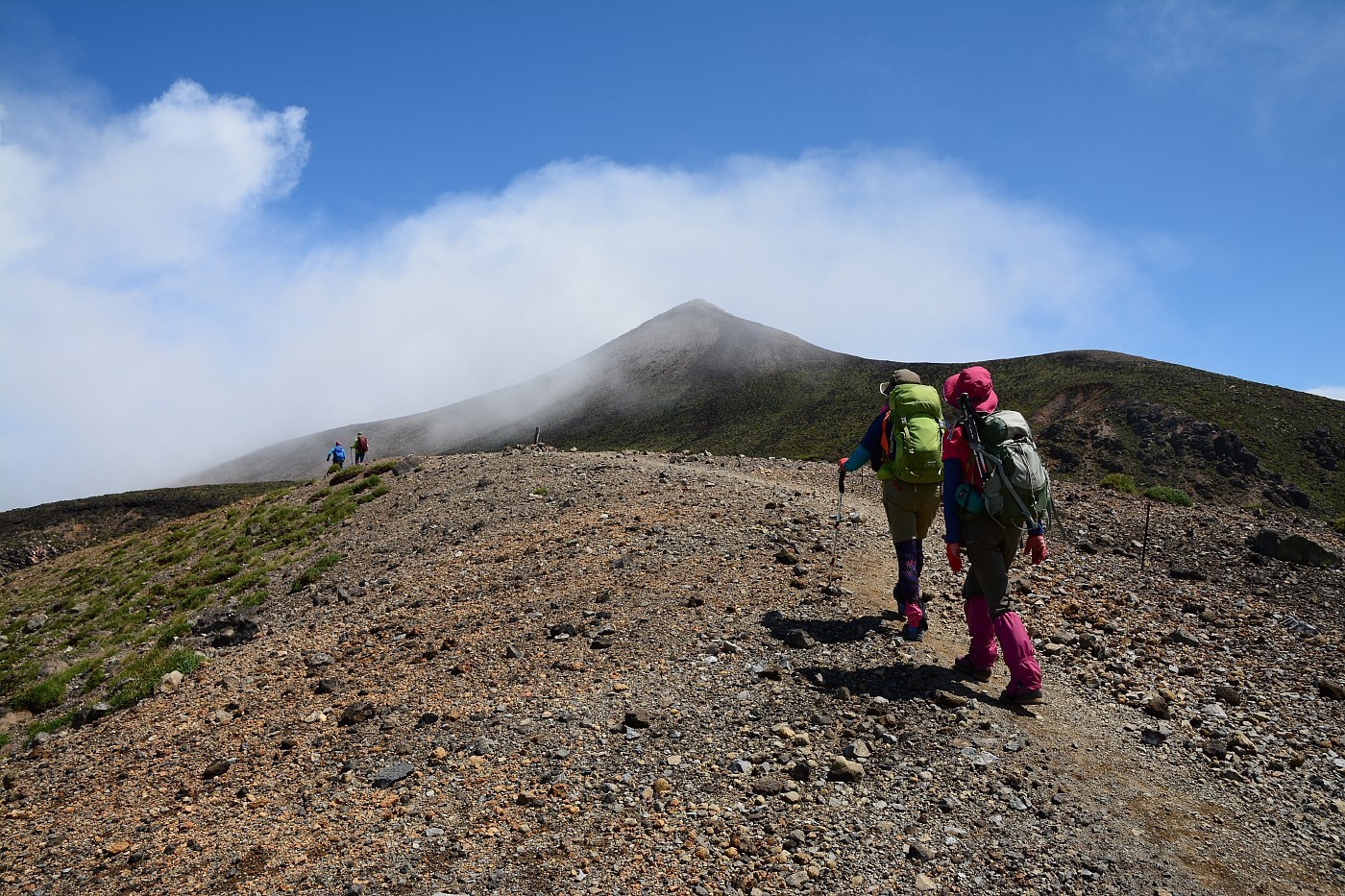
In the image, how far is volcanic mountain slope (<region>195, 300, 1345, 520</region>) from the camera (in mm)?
58594

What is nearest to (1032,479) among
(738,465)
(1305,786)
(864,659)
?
(864,659)

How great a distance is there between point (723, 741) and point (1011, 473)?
3682 millimetres

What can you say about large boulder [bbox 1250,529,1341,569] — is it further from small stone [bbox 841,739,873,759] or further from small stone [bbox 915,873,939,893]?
small stone [bbox 915,873,939,893]

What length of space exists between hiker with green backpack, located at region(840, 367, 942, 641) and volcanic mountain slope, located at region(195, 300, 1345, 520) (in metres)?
40.0

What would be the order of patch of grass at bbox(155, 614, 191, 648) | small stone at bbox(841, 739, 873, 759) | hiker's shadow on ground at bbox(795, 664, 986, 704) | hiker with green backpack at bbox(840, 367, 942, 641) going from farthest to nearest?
patch of grass at bbox(155, 614, 191, 648) < hiker with green backpack at bbox(840, 367, 942, 641) < hiker's shadow on ground at bbox(795, 664, 986, 704) < small stone at bbox(841, 739, 873, 759)

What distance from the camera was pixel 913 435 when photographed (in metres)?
8.43

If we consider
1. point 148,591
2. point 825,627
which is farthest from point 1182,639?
point 148,591

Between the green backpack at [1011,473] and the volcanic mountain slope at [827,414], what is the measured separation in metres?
40.9

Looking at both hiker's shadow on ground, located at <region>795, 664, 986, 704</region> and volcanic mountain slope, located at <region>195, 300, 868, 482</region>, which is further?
volcanic mountain slope, located at <region>195, 300, 868, 482</region>

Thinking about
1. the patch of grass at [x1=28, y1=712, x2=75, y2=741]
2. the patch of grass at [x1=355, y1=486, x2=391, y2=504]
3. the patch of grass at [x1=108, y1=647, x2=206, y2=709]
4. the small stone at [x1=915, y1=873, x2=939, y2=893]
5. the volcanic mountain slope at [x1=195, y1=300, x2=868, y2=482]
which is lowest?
the patch of grass at [x1=28, y1=712, x2=75, y2=741]

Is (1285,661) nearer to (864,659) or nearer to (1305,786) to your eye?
(1305,786)

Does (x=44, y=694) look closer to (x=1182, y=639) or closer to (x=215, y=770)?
(x=215, y=770)

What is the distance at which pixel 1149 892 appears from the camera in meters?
4.99

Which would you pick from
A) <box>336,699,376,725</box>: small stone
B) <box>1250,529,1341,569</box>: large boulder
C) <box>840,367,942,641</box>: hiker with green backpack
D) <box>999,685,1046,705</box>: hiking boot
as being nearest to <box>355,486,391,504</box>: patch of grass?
<box>336,699,376,725</box>: small stone
